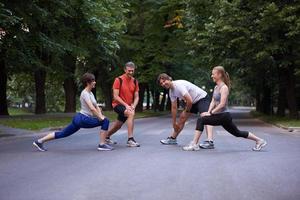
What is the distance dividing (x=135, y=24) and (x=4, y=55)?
68.4 ft

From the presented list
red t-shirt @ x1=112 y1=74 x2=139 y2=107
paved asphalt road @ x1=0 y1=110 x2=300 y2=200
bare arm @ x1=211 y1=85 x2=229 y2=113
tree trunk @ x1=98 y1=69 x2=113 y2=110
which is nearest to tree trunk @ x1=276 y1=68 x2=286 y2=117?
tree trunk @ x1=98 y1=69 x2=113 y2=110

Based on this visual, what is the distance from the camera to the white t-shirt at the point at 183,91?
39.0 feet

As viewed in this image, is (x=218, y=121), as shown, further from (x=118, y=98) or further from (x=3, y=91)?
(x=3, y=91)

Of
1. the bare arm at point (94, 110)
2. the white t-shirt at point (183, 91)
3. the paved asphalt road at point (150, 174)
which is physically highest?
the white t-shirt at point (183, 91)

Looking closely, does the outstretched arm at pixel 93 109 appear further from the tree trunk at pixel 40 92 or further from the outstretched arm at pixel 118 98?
the tree trunk at pixel 40 92

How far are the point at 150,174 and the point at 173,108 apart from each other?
4331 millimetres

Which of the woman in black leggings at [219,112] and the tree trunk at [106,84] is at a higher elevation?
the tree trunk at [106,84]

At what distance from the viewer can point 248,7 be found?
27.2m

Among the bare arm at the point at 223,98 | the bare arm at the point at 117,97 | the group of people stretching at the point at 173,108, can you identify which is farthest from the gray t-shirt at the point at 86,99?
the bare arm at the point at 223,98

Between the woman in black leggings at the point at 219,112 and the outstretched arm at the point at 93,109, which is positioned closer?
the woman in black leggings at the point at 219,112

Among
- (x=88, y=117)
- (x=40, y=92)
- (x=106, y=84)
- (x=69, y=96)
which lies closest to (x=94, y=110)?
(x=88, y=117)

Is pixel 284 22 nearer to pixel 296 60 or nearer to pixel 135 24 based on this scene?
pixel 296 60

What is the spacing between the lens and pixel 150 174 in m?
8.13

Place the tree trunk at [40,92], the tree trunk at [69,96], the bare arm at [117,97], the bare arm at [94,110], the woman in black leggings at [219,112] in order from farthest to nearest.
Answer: the tree trunk at [69,96] < the tree trunk at [40,92] < the bare arm at [117,97] < the bare arm at [94,110] < the woman in black leggings at [219,112]
